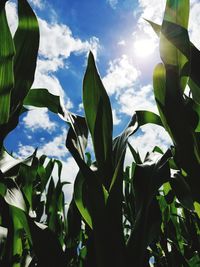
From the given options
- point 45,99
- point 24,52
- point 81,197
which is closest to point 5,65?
point 24,52

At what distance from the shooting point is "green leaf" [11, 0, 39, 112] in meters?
0.68

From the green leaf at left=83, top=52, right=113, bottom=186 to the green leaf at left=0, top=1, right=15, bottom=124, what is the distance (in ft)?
0.51

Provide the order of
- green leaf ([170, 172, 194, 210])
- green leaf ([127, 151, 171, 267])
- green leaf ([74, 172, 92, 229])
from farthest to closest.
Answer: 1. green leaf ([170, 172, 194, 210])
2. green leaf ([74, 172, 92, 229])
3. green leaf ([127, 151, 171, 267])

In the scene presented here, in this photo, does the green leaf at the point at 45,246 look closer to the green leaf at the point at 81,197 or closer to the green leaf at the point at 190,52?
the green leaf at the point at 81,197

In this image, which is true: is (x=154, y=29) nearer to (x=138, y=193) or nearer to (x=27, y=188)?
(x=138, y=193)

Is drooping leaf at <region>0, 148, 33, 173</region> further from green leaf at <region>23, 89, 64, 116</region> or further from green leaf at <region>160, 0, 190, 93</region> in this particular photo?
green leaf at <region>160, 0, 190, 93</region>

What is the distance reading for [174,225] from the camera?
4.58 feet

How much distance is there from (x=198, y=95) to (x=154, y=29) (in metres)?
0.19

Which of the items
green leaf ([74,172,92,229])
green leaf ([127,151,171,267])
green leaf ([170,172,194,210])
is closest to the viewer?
green leaf ([127,151,171,267])

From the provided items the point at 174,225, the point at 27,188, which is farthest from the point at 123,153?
the point at 174,225

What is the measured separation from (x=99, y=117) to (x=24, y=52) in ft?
0.71

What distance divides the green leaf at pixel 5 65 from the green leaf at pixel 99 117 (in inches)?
6.1

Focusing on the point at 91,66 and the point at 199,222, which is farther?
the point at 199,222

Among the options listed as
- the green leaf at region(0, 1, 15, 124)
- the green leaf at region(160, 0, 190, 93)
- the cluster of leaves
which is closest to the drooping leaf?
the cluster of leaves
